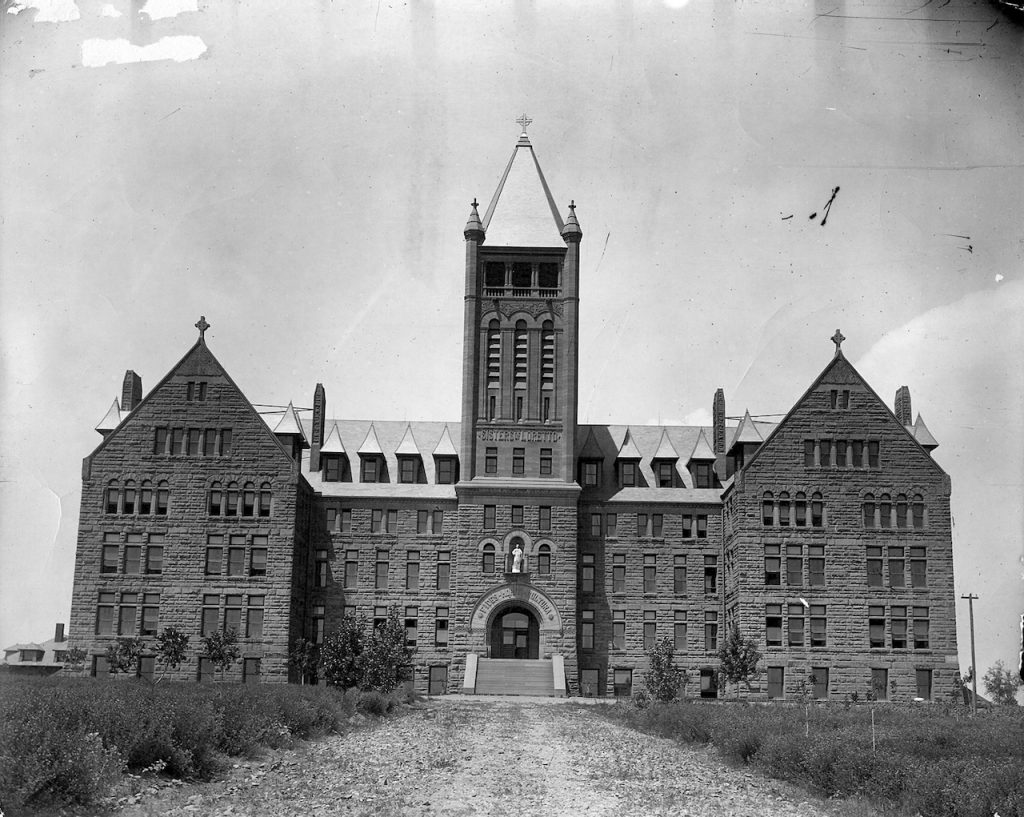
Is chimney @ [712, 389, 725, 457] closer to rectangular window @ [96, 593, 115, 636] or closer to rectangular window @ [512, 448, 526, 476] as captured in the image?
rectangular window @ [512, 448, 526, 476]

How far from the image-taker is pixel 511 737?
3144 cm

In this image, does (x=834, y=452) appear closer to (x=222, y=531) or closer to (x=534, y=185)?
(x=534, y=185)

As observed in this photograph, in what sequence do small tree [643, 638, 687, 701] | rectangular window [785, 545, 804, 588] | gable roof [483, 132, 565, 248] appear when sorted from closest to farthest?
1. small tree [643, 638, 687, 701]
2. rectangular window [785, 545, 804, 588]
3. gable roof [483, 132, 565, 248]

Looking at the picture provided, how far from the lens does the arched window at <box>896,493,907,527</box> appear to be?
59844 mm

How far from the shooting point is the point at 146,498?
60219 mm

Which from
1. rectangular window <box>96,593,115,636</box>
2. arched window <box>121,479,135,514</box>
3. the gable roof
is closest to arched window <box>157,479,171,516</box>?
arched window <box>121,479,135,514</box>

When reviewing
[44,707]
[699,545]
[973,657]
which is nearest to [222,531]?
[699,545]

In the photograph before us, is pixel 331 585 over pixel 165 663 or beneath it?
over

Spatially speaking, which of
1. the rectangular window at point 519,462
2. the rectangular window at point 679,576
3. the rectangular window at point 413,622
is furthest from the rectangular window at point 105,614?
the rectangular window at point 679,576

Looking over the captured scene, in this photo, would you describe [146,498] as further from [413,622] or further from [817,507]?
[817,507]

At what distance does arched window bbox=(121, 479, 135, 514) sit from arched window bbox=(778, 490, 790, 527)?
30.2 m

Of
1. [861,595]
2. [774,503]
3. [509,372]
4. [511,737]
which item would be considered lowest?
[511,737]

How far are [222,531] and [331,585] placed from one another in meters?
6.46

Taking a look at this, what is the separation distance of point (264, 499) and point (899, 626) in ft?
98.5
